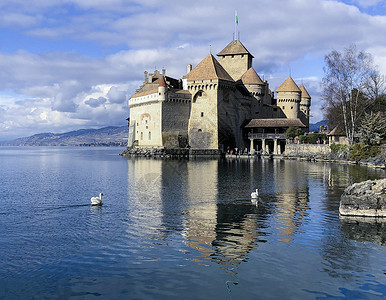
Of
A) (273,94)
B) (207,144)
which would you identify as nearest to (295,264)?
(207,144)

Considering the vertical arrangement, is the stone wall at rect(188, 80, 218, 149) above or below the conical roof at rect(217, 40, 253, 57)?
below

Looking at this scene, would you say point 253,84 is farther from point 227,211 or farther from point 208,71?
point 227,211

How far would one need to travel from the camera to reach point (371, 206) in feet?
46.3

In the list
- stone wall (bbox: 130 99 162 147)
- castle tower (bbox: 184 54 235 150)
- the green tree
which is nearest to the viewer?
the green tree

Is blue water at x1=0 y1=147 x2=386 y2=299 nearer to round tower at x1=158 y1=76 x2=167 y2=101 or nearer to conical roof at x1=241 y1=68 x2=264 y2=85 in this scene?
round tower at x1=158 y1=76 x2=167 y2=101

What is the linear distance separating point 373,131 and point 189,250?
36.2m

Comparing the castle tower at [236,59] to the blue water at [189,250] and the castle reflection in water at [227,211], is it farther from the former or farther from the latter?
the blue water at [189,250]

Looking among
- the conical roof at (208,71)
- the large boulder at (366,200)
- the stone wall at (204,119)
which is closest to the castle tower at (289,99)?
the conical roof at (208,71)

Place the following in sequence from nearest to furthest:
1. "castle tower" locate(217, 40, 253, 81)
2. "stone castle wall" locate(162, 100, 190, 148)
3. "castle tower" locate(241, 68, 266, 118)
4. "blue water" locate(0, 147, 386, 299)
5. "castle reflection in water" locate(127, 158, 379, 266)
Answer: "blue water" locate(0, 147, 386, 299)
"castle reflection in water" locate(127, 158, 379, 266)
"stone castle wall" locate(162, 100, 190, 148)
"castle tower" locate(241, 68, 266, 118)
"castle tower" locate(217, 40, 253, 81)

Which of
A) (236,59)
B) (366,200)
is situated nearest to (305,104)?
(236,59)

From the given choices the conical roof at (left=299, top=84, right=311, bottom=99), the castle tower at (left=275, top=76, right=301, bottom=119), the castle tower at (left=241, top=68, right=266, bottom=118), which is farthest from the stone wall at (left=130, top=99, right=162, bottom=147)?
the conical roof at (left=299, top=84, right=311, bottom=99)

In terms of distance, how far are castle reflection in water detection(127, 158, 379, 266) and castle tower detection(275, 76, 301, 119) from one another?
45009 mm

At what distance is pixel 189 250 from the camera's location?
1064cm

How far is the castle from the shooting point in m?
57.6
